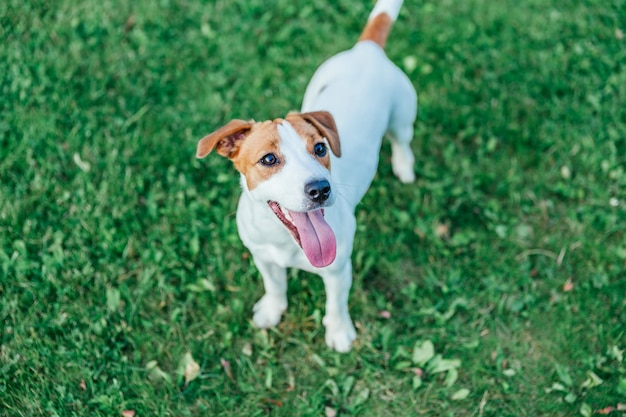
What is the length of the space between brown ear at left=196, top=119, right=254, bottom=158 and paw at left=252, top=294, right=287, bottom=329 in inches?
51.8

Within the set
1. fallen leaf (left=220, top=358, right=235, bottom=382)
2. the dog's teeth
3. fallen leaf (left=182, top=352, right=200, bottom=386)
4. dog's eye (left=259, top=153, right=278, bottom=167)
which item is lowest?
fallen leaf (left=220, top=358, right=235, bottom=382)

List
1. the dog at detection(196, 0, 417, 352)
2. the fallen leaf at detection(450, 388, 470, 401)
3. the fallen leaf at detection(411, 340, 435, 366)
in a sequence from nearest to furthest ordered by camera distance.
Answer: the dog at detection(196, 0, 417, 352) < the fallen leaf at detection(450, 388, 470, 401) < the fallen leaf at detection(411, 340, 435, 366)

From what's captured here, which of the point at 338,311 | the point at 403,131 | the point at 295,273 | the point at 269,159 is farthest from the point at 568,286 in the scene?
the point at 269,159

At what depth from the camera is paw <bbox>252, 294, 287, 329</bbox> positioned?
4480 mm

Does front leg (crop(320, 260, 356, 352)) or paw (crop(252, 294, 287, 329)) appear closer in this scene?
front leg (crop(320, 260, 356, 352))

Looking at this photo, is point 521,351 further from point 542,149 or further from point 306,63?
point 306,63

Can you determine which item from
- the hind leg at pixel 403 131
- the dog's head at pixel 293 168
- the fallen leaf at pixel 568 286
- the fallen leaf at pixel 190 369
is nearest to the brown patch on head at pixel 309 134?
the dog's head at pixel 293 168

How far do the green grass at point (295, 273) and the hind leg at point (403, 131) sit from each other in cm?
13

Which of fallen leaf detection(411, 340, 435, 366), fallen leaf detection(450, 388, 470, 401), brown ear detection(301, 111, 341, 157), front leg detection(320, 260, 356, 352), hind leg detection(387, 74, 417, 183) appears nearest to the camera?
brown ear detection(301, 111, 341, 157)

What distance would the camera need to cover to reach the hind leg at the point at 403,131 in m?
4.70

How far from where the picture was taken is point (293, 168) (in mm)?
3252

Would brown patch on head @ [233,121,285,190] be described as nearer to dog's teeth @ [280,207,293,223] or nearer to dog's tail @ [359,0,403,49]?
dog's teeth @ [280,207,293,223]

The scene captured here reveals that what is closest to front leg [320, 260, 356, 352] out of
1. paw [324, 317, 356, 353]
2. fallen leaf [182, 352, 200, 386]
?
paw [324, 317, 356, 353]

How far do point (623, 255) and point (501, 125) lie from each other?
1.61 meters
